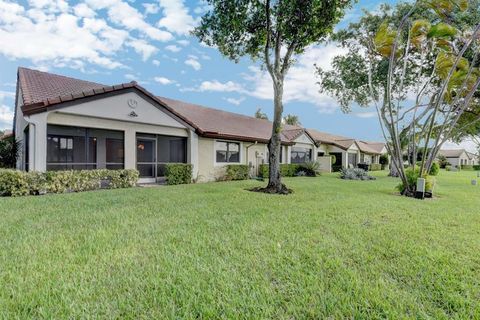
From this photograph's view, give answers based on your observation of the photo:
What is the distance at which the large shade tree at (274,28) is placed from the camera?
10.8 metres

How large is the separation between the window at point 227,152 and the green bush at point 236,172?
93 cm

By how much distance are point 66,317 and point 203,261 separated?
170 cm

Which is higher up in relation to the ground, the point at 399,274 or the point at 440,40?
the point at 440,40

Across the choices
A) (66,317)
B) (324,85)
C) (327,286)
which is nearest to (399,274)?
(327,286)

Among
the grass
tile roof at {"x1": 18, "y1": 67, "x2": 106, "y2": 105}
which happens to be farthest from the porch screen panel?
the grass

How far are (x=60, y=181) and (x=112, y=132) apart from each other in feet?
12.1

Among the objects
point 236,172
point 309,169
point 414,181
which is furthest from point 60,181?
point 309,169

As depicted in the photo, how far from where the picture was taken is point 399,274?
3.53 meters

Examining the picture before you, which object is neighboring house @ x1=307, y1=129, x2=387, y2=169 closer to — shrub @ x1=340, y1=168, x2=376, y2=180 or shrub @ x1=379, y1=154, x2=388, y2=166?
shrub @ x1=379, y1=154, x2=388, y2=166

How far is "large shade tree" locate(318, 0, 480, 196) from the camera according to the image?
11391mm

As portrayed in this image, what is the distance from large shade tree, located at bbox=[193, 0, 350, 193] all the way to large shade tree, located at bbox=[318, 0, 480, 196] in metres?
2.97

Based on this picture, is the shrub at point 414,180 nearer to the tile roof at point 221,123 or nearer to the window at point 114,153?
the tile roof at point 221,123

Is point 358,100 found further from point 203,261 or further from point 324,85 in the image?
point 203,261

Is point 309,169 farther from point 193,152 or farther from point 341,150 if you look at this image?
point 341,150
